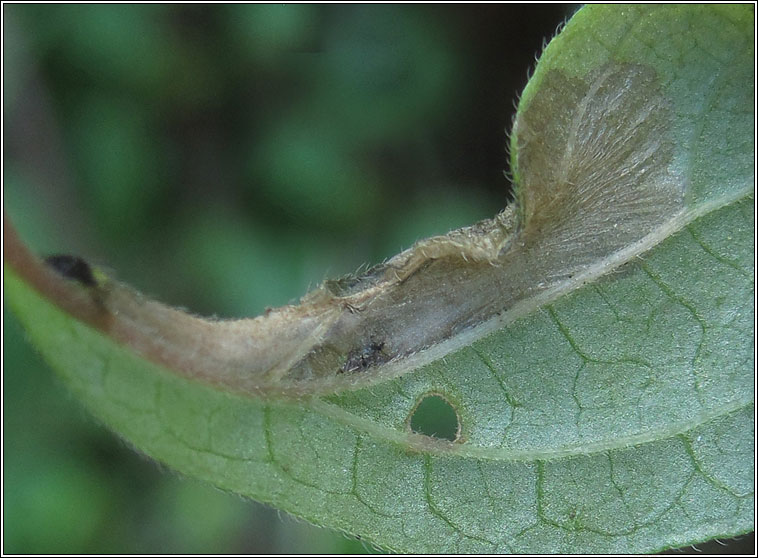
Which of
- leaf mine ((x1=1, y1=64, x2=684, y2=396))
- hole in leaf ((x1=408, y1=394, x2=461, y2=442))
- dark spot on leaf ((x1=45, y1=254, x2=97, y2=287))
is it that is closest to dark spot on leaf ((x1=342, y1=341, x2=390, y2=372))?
leaf mine ((x1=1, y1=64, x2=684, y2=396))

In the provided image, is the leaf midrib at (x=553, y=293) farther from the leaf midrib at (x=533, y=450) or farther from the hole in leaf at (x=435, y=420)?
the hole in leaf at (x=435, y=420)

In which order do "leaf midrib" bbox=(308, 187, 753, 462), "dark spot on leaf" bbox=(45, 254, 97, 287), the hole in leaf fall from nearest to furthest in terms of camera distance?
"dark spot on leaf" bbox=(45, 254, 97, 287), "leaf midrib" bbox=(308, 187, 753, 462), the hole in leaf

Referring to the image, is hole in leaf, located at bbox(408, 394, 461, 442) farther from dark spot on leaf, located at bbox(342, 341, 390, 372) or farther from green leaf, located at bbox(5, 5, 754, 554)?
dark spot on leaf, located at bbox(342, 341, 390, 372)

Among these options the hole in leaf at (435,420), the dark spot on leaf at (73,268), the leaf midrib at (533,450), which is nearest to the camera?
the dark spot on leaf at (73,268)

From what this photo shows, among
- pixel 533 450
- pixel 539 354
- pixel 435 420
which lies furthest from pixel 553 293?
pixel 435 420

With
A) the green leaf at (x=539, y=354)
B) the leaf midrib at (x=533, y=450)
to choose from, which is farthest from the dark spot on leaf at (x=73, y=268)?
the leaf midrib at (x=533, y=450)

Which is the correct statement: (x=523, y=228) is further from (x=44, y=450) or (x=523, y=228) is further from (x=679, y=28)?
(x=44, y=450)

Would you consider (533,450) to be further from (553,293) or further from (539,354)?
(553,293)
